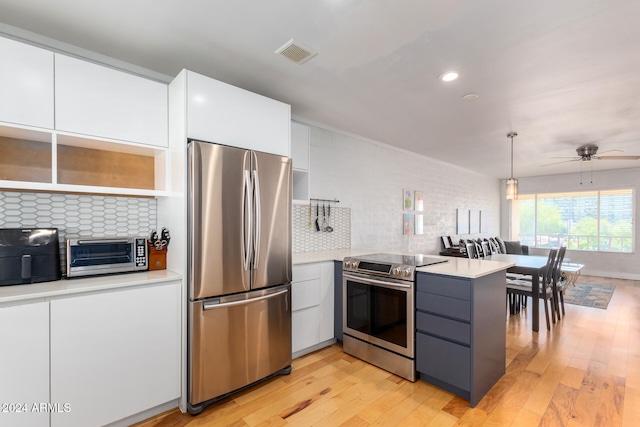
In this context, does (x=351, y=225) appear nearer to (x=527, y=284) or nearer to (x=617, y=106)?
(x=527, y=284)

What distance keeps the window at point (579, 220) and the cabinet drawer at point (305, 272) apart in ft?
24.5

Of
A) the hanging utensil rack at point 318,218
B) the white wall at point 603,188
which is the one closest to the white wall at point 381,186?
the hanging utensil rack at point 318,218

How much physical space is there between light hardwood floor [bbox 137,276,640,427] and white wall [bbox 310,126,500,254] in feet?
5.97

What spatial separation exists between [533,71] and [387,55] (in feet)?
3.88

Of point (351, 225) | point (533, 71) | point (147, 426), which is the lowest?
point (147, 426)

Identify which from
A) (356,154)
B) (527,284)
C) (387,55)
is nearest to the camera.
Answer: (387,55)

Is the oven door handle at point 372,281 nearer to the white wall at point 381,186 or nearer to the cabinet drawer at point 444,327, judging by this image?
the cabinet drawer at point 444,327

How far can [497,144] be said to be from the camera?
456 centimetres

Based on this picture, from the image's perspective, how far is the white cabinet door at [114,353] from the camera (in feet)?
5.50

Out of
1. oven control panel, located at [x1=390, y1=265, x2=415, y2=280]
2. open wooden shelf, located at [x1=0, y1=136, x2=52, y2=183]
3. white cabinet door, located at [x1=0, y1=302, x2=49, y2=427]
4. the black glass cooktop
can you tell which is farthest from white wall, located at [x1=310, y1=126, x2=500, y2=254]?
white cabinet door, located at [x1=0, y1=302, x2=49, y2=427]

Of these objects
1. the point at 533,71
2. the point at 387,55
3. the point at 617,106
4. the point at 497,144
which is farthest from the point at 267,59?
the point at 497,144

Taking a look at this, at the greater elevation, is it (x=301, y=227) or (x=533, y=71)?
(x=533, y=71)

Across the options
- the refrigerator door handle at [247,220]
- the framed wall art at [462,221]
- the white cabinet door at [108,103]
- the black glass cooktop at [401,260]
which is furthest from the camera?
the framed wall art at [462,221]

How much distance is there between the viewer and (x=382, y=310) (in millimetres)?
2621
